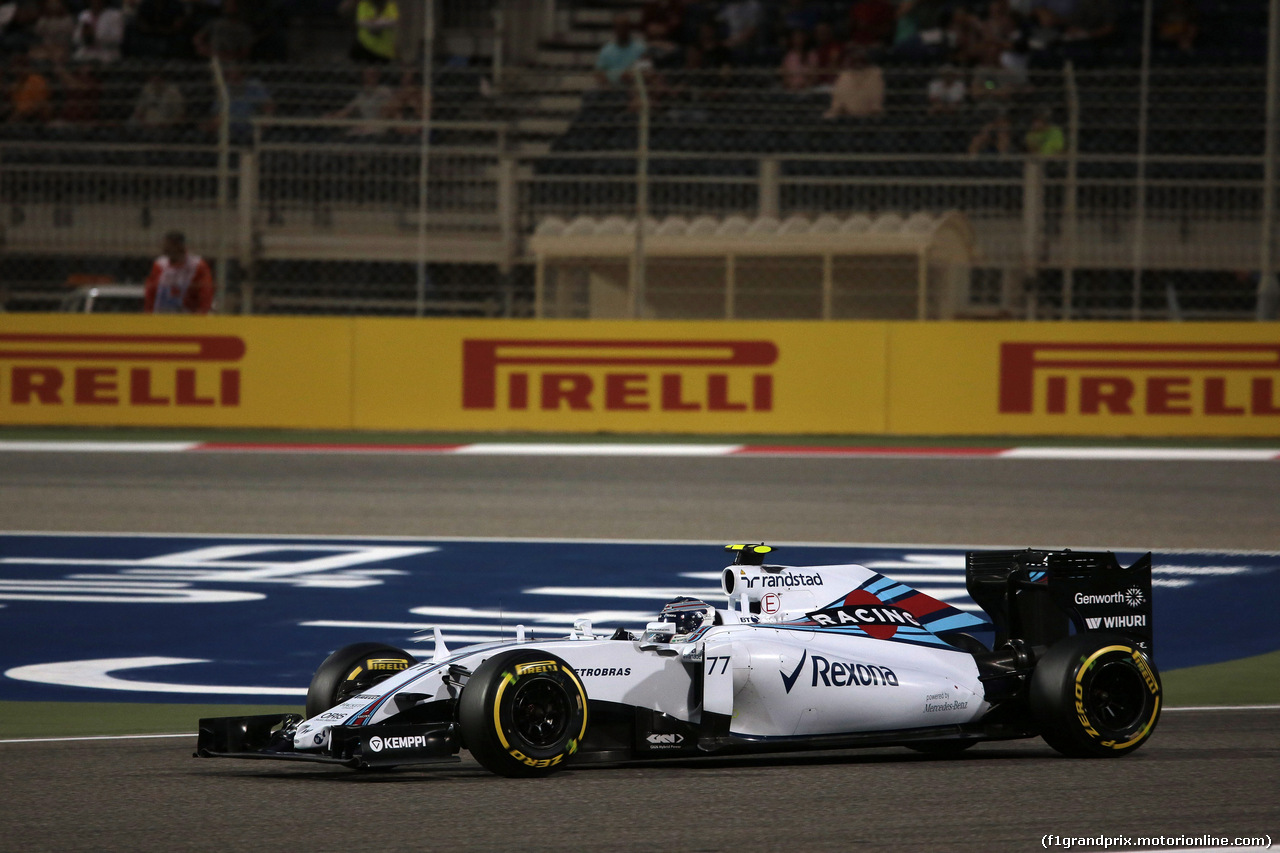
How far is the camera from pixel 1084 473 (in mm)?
14414

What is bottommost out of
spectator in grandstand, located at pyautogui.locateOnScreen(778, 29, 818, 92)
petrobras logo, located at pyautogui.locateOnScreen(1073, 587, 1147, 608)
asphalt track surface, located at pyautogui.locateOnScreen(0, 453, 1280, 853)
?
asphalt track surface, located at pyautogui.locateOnScreen(0, 453, 1280, 853)

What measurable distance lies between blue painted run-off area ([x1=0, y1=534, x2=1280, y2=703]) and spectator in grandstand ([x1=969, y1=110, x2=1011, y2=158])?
7980mm

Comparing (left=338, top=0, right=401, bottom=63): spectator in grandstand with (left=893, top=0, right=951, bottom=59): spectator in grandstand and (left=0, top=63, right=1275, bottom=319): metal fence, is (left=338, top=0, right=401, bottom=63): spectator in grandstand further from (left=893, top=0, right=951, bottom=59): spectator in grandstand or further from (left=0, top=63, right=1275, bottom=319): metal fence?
(left=893, top=0, right=951, bottom=59): spectator in grandstand

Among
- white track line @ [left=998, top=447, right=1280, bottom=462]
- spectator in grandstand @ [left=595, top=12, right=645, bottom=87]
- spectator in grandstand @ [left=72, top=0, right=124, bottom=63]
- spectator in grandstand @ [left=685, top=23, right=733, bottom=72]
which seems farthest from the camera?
spectator in grandstand @ [left=72, top=0, right=124, bottom=63]

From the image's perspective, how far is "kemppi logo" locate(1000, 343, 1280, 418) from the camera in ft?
55.1

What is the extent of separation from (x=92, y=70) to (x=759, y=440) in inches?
313

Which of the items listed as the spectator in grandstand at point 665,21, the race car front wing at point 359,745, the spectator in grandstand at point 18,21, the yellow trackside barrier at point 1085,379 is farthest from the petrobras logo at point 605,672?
the spectator in grandstand at point 18,21

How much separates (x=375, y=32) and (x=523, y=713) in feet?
63.0

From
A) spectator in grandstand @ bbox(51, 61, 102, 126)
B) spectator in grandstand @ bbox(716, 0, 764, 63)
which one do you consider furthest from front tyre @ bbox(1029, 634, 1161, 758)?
spectator in grandstand @ bbox(716, 0, 764, 63)

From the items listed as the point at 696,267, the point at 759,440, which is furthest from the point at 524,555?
the point at 696,267

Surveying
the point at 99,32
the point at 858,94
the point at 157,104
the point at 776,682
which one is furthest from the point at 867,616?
the point at 99,32

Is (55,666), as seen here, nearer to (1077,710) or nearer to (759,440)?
(1077,710)

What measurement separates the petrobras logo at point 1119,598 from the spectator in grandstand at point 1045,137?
12.2 meters

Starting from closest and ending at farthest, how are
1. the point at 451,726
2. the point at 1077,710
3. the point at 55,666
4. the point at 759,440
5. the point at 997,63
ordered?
the point at 451,726, the point at 1077,710, the point at 55,666, the point at 759,440, the point at 997,63
